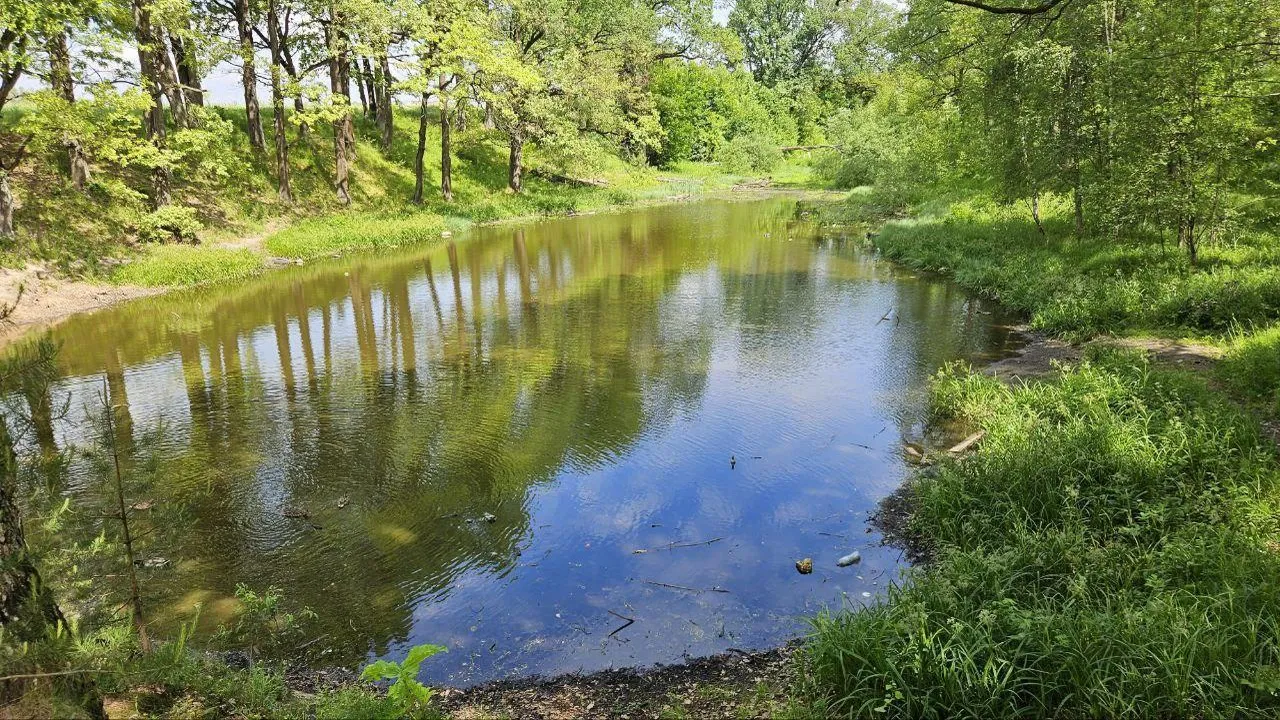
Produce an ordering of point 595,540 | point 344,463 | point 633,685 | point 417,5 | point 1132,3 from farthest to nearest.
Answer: point 417,5
point 1132,3
point 344,463
point 595,540
point 633,685

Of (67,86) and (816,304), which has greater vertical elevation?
(67,86)

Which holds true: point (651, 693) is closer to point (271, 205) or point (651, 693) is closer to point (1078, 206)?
point (1078, 206)

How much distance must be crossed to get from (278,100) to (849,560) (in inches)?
998

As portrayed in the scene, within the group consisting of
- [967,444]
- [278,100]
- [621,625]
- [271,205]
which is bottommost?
[621,625]

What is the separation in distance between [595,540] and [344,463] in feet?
12.2

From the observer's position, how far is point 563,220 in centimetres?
3456

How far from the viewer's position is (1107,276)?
14.4 metres

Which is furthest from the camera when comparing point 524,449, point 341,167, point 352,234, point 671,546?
point 341,167

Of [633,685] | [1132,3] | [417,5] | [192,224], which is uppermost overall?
[417,5]

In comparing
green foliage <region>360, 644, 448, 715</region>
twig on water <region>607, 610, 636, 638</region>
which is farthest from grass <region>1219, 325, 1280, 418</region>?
green foliage <region>360, 644, 448, 715</region>

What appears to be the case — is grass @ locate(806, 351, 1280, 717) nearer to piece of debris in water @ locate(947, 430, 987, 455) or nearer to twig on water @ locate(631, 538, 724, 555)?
piece of debris in water @ locate(947, 430, 987, 455)

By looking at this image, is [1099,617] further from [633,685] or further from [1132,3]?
[1132,3]

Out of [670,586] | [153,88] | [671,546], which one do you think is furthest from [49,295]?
[670,586]

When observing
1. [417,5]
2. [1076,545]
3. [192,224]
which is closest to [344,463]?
[1076,545]
